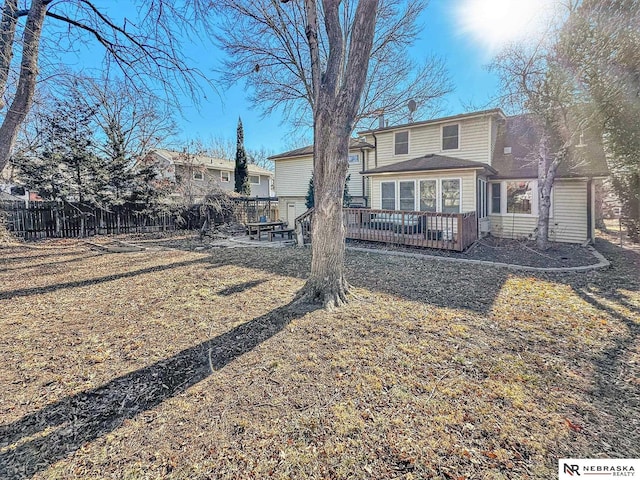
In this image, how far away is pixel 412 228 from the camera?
10375mm

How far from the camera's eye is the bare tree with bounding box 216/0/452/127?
9.26 meters

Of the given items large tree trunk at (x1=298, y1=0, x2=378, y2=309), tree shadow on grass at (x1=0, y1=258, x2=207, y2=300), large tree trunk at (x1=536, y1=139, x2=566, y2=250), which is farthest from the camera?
large tree trunk at (x1=536, y1=139, x2=566, y2=250)

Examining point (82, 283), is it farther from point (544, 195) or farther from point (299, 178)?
point (299, 178)

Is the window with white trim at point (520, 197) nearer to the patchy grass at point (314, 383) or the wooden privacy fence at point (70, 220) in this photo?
the patchy grass at point (314, 383)

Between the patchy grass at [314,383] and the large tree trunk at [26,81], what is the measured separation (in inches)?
109

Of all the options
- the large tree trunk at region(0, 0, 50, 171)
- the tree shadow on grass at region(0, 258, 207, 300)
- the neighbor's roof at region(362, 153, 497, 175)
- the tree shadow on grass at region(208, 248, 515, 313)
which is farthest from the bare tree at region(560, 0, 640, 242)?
the large tree trunk at region(0, 0, 50, 171)

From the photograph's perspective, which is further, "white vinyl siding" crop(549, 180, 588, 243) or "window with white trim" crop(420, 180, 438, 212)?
"window with white trim" crop(420, 180, 438, 212)

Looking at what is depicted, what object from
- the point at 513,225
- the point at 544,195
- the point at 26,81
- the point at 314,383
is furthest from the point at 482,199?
the point at 26,81

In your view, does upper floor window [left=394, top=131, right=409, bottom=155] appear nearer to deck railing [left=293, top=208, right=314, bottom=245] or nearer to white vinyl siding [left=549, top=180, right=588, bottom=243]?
deck railing [left=293, top=208, right=314, bottom=245]

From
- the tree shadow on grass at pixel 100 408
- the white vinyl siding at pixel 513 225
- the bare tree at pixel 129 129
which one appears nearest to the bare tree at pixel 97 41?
the tree shadow on grass at pixel 100 408

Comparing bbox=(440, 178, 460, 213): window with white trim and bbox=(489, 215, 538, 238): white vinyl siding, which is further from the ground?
bbox=(440, 178, 460, 213): window with white trim

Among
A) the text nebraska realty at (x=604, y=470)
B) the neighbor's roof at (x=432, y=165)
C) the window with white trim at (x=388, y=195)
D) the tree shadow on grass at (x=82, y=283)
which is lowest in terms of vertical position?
the text nebraska realty at (x=604, y=470)

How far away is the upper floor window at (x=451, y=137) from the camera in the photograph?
12875mm

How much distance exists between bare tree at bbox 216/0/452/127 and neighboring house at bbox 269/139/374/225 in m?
3.70
